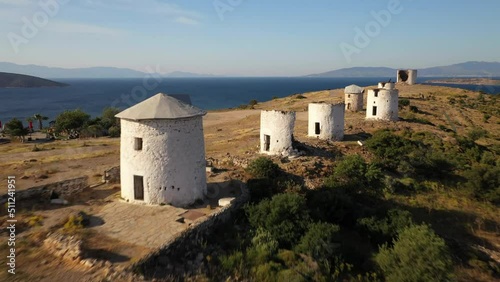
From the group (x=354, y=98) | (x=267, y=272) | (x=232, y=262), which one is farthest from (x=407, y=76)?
(x=232, y=262)

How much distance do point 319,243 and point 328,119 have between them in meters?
15.4

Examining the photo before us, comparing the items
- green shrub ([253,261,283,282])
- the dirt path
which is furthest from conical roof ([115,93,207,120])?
the dirt path

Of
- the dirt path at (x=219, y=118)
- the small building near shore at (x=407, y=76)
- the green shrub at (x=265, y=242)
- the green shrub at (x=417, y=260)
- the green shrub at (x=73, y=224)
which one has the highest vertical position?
the small building near shore at (x=407, y=76)

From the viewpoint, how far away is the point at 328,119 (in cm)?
2675

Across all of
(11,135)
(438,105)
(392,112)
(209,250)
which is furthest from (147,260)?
(438,105)

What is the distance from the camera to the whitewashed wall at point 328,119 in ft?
87.2

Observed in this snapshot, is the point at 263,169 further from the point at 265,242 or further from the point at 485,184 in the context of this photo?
the point at 485,184

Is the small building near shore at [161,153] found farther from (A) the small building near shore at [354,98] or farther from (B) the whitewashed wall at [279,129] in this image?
(A) the small building near shore at [354,98]

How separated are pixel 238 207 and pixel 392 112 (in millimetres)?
26991

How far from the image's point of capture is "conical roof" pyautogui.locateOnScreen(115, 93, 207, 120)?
13906mm

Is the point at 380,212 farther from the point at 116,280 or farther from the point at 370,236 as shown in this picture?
the point at 116,280

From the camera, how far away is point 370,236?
1566 centimetres

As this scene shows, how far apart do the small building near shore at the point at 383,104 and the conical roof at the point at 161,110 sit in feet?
86.1

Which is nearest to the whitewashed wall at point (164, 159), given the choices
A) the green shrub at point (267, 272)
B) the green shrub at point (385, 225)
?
the green shrub at point (267, 272)
